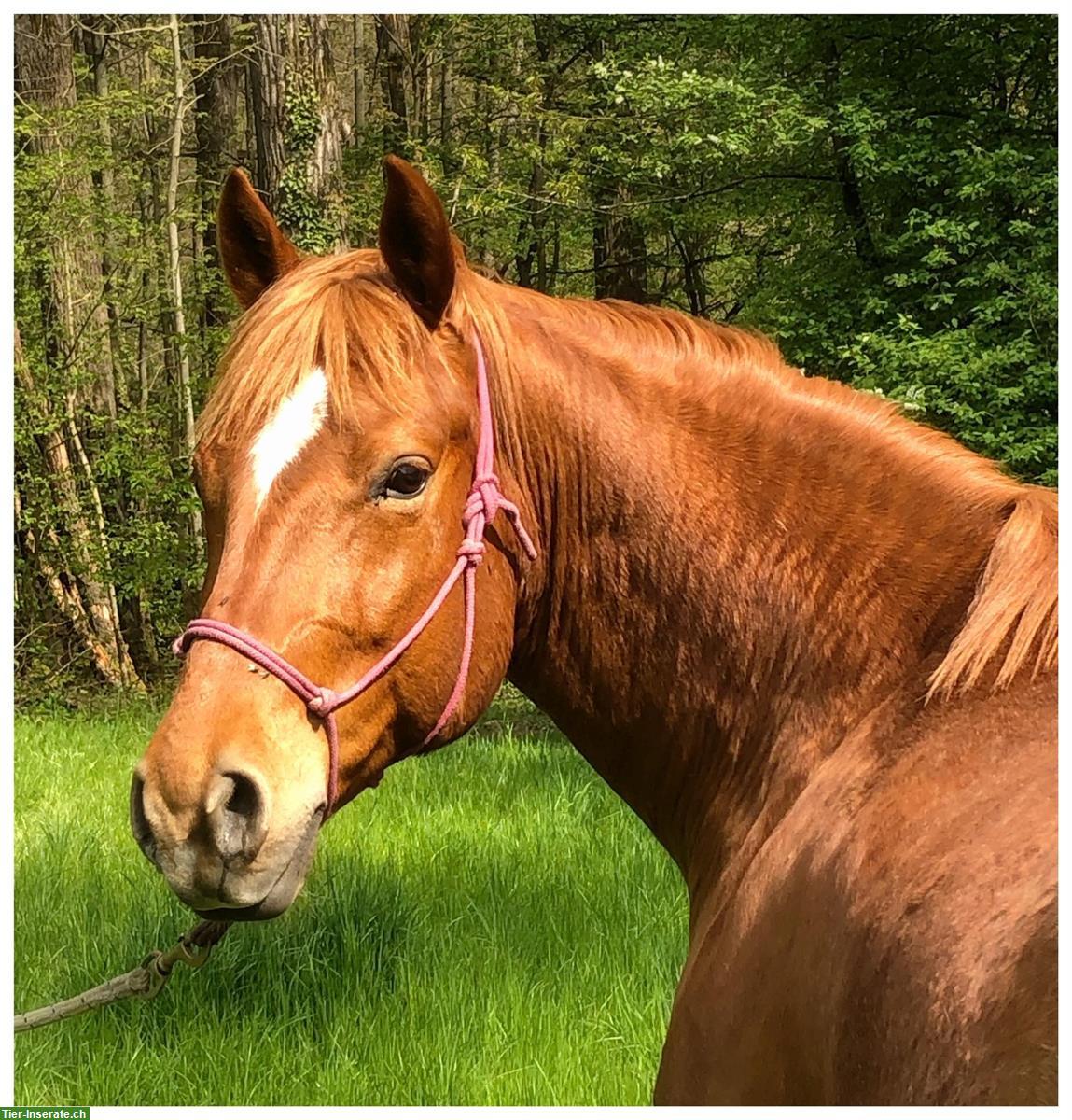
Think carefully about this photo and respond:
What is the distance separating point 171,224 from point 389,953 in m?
7.31

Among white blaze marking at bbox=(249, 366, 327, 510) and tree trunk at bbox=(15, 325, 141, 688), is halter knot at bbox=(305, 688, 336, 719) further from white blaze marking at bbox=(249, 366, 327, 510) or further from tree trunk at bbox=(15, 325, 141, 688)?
tree trunk at bbox=(15, 325, 141, 688)

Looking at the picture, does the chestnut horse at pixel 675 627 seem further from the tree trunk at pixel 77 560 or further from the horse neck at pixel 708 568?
the tree trunk at pixel 77 560

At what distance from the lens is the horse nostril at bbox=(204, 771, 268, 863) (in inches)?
60.7

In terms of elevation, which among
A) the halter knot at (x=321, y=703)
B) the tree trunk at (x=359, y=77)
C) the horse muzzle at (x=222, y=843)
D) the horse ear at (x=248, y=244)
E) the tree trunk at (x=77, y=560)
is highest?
the tree trunk at (x=359, y=77)

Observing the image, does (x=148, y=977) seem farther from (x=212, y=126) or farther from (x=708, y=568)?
(x=212, y=126)

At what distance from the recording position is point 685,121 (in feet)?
19.9

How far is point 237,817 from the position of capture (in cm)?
156

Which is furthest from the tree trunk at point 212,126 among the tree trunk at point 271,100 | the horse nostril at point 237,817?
the horse nostril at point 237,817

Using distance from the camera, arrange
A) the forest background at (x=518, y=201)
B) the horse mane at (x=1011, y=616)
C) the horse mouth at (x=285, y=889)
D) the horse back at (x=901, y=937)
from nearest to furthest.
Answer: the horse back at (x=901, y=937) < the horse mane at (x=1011, y=616) < the horse mouth at (x=285, y=889) < the forest background at (x=518, y=201)

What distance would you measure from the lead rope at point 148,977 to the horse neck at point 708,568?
96 centimetres

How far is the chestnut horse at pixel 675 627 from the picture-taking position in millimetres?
1399

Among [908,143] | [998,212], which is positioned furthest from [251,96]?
[998,212]

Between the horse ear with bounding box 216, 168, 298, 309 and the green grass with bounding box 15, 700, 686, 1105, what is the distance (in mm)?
2278

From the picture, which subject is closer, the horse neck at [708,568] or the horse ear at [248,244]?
the horse neck at [708,568]
